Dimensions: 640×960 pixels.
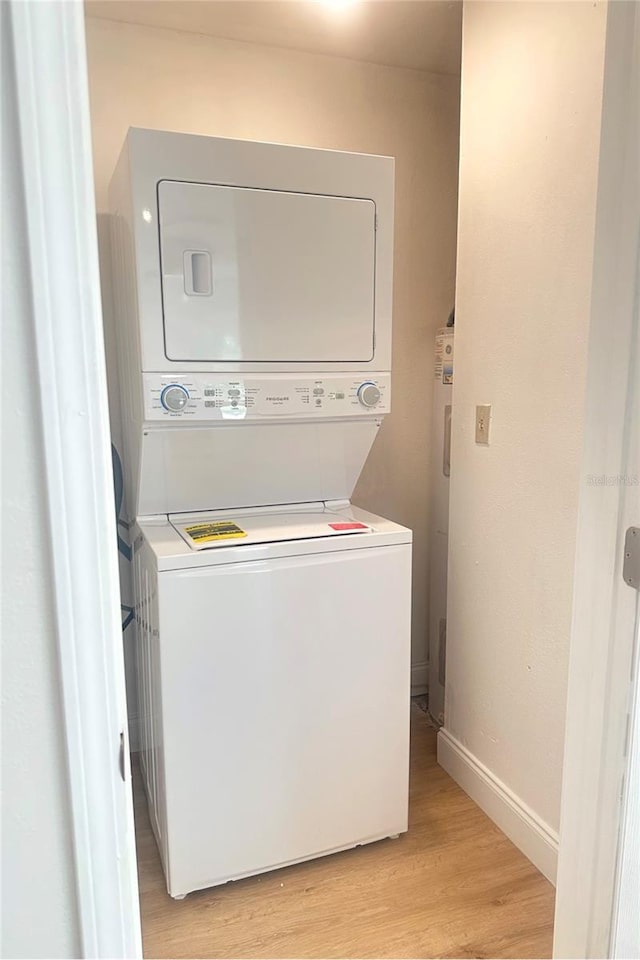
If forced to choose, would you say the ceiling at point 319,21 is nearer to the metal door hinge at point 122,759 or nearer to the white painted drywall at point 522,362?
the white painted drywall at point 522,362

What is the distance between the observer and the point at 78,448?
1.99 feet

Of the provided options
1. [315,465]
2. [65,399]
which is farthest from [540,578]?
[65,399]

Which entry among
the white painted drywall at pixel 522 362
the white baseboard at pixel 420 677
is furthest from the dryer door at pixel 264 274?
the white baseboard at pixel 420 677

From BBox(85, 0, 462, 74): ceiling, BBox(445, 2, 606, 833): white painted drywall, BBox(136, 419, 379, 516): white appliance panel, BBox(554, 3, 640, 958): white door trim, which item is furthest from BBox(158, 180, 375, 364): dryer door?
BBox(554, 3, 640, 958): white door trim

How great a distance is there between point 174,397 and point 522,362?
3.03 ft

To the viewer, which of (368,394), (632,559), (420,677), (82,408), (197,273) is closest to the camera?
(82,408)

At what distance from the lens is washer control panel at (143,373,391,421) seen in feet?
5.35

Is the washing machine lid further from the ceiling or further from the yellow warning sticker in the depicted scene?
the ceiling

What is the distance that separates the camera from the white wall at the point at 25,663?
0.57 metres

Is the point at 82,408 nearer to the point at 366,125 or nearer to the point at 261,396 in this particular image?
the point at 261,396

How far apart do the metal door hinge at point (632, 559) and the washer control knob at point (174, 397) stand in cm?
108

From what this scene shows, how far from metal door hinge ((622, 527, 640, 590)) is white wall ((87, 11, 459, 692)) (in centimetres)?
165

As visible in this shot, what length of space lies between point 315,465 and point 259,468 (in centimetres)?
18

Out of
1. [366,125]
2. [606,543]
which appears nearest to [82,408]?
[606,543]
